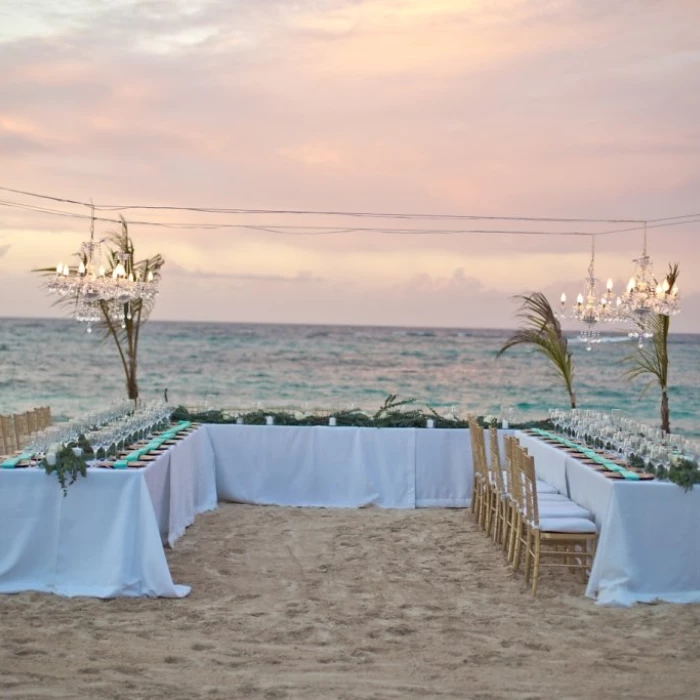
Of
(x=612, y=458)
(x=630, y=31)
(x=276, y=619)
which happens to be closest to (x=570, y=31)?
(x=630, y=31)

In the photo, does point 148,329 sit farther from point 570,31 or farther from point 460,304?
point 570,31

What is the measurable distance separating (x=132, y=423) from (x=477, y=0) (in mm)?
5523

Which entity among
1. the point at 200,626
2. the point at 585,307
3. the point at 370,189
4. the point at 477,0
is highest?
the point at 477,0

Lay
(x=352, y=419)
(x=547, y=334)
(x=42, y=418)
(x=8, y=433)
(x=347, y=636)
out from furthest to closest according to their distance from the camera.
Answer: (x=547, y=334)
(x=352, y=419)
(x=42, y=418)
(x=8, y=433)
(x=347, y=636)

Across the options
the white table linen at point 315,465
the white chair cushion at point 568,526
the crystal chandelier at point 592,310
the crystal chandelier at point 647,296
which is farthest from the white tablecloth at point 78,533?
the crystal chandelier at point 592,310

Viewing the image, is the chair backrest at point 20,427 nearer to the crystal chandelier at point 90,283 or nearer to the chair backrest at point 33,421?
the chair backrest at point 33,421

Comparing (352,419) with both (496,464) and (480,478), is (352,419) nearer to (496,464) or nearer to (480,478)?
(480,478)

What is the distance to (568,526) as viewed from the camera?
6.50 metres

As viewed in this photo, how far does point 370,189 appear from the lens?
1617 centimetres

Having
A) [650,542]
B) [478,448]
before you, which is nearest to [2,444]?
[478,448]

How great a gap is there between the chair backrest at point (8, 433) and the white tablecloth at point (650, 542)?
5.03 metres

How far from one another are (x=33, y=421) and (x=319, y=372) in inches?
942

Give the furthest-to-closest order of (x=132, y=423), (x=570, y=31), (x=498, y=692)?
(x=570, y=31) < (x=132, y=423) < (x=498, y=692)

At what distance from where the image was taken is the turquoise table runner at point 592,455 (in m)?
6.55
